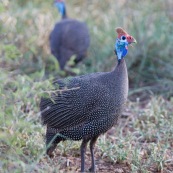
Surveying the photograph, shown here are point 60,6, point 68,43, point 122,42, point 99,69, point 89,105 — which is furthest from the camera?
point 60,6

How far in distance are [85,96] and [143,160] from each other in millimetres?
715

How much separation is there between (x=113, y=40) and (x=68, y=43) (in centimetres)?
53

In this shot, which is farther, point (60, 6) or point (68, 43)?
point (60, 6)

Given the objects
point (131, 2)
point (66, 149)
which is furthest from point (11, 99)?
point (131, 2)

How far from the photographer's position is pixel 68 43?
718 cm

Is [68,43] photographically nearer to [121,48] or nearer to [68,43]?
[68,43]

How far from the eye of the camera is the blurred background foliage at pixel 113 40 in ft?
22.1

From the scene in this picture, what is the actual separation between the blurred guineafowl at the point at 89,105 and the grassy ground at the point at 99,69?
0.15 metres

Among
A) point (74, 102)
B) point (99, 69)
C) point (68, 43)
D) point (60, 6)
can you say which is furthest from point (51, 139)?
point (60, 6)

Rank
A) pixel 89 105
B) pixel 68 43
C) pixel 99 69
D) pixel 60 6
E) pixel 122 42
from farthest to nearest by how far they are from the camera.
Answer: pixel 60 6 < pixel 68 43 < pixel 99 69 < pixel 122 42 < pixel 89 105

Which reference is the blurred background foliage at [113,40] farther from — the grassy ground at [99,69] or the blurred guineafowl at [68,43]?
the blurred guineafowl at [68,43]

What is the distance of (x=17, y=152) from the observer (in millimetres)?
3361

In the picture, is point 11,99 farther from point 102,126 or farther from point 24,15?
point 24,15

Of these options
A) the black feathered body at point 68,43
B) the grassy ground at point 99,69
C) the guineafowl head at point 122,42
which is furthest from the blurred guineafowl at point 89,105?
the black feathered body at point 68,43
